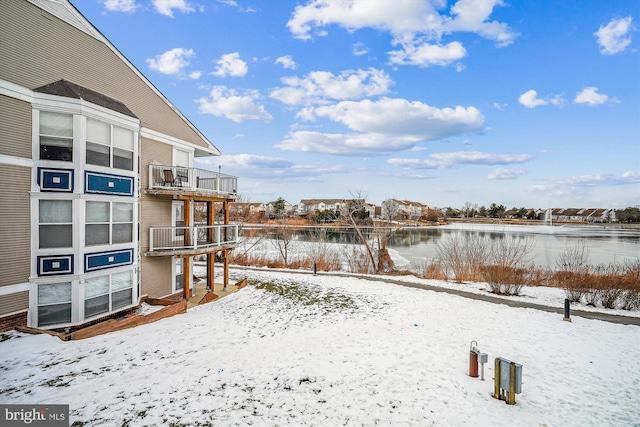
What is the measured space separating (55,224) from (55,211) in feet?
1.26

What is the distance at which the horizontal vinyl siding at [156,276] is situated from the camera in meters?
12.4

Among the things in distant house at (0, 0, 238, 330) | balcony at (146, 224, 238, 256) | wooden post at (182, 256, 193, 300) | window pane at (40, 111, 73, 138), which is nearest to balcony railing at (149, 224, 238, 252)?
balcony at (146, 224, 238, 256)

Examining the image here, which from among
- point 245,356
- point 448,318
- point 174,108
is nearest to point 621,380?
point 448,318

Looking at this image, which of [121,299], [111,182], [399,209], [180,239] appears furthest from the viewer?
[399,209]

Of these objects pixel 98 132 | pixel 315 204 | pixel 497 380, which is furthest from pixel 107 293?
pixel 315 204

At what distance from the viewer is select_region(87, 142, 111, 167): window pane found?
9742 mm

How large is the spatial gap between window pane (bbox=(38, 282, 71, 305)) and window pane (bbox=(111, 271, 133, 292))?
1.34m

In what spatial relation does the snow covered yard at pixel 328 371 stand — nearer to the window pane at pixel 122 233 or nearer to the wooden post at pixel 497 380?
the wooden post at pixel 497 380

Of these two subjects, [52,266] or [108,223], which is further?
[108,223]

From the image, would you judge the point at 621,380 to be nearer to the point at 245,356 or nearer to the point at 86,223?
the point at 245,356

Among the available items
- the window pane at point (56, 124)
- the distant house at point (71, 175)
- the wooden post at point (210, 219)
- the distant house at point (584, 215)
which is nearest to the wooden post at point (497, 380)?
the distant house at point (71, 175)

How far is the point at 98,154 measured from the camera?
32.9 ft

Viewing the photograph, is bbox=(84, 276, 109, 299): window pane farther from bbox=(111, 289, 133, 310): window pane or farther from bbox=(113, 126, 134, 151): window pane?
bbox=(113, 126, 134, 151): window pane

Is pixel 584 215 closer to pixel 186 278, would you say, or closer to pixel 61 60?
pixel 186 278
